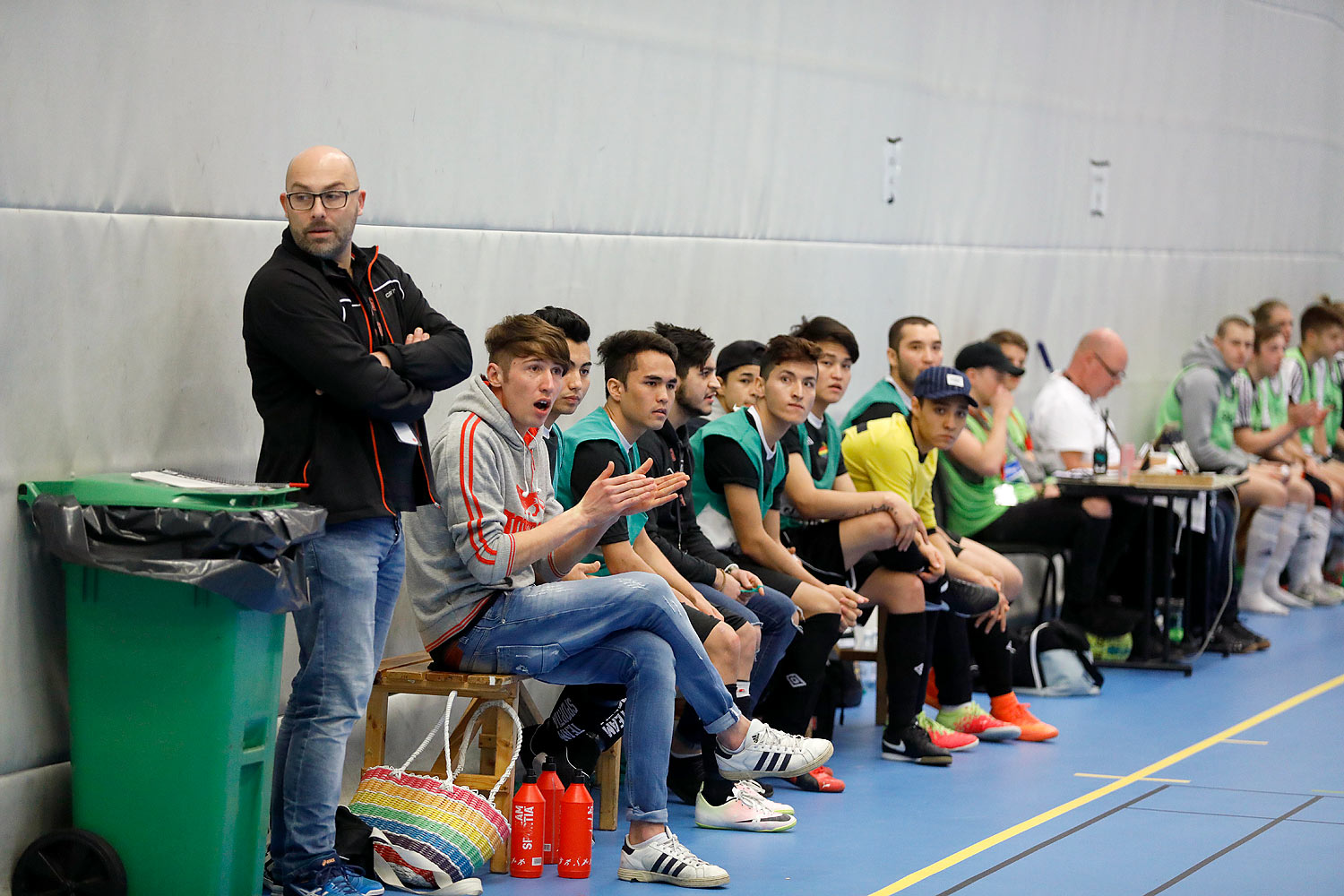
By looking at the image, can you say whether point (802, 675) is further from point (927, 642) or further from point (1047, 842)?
point (1047, 842)

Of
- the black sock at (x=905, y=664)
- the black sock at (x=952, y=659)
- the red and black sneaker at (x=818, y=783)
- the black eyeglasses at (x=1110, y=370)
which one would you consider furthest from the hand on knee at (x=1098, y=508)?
the red and black sneaker at (x=818, y=783)

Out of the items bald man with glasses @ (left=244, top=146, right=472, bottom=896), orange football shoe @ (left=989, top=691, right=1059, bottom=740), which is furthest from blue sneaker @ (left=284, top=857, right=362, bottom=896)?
orange football shoe @ (left=989, top=691, right=1059, bottom=740)

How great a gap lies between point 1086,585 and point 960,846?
3457mm

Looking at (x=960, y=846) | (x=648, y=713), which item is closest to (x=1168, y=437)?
(x=960, y=846)

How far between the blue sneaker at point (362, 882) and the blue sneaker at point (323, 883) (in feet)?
0.08

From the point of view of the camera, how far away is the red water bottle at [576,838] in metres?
4.42

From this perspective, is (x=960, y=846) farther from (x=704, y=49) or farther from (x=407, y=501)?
(x=704, y=49)

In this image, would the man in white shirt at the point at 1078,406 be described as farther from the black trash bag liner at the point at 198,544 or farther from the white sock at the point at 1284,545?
the black trash bag liner at the point at 198,544

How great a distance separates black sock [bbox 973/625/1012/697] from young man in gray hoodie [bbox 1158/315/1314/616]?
342cm

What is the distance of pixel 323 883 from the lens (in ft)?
13.1

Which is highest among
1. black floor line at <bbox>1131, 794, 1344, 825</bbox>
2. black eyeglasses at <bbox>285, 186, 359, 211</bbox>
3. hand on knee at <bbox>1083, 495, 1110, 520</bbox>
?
black eyeglasses at <bbox>285, 186, 359, 211</bbox>

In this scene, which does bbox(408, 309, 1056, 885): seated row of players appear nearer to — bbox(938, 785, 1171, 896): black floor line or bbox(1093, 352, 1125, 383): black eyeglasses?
bbox(938, 785, 1171, 896): black floor line

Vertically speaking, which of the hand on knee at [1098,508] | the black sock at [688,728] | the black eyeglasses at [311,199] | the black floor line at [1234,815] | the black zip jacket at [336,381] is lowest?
the black floor line at [1234,815]

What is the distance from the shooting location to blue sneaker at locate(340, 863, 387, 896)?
4.08 metres
